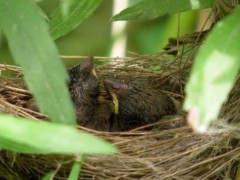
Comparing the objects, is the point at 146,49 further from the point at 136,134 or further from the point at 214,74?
the point at 214,74

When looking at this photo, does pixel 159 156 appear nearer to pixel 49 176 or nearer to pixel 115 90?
pixel 49 176

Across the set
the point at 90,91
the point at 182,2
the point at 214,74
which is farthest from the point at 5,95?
the point at 214,74

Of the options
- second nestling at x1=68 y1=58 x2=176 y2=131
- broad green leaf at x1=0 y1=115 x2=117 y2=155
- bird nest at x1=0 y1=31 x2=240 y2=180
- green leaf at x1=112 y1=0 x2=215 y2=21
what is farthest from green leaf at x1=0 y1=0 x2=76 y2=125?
second nestling at x1=68 y1=58 x2=176 y2=131

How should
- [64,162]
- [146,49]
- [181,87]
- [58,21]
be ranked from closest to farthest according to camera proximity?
1. [64,162]
2. [58,21]
3. [181,87]
4. [146,49]

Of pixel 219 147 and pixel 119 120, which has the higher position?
pixel 119 120

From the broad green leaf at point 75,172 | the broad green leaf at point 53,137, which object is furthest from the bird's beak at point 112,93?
the broad green leaf at point 53,137

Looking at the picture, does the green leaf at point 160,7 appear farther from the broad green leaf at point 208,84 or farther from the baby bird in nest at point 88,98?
the broad green leaf at point 208,84

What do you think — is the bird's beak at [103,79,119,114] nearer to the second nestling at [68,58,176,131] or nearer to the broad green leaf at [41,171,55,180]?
the second nestling at [68,58,176,131]
